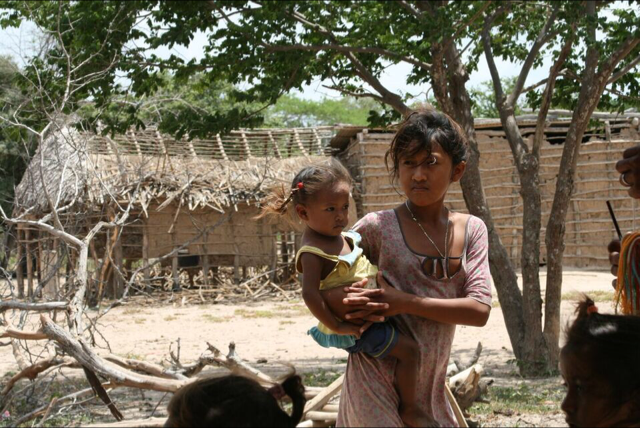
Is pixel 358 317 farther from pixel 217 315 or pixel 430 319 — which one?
pixel 217 315

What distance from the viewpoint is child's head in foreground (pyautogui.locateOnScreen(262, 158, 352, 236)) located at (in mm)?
2170

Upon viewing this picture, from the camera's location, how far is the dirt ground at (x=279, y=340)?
5584mm

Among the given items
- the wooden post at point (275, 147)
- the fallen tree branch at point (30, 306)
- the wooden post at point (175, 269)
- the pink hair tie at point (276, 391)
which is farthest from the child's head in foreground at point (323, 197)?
the wooden post at point (275, 147)

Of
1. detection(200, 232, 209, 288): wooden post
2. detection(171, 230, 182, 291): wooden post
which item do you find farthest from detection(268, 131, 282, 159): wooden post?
detection(171, 230, 182, 291): wooden post

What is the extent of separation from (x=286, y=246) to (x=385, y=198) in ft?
8.71

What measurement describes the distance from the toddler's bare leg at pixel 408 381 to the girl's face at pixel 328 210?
39 centimetres

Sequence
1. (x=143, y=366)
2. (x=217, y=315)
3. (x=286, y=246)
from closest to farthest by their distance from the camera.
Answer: (x=143, y=366)
(x=217, y=315)
(x=286, y=246)

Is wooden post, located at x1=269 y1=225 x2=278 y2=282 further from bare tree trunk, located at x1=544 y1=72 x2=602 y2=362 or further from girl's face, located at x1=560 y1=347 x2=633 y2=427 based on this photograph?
girl's face, located at x1=560 y1=347 x2=633 y2=427

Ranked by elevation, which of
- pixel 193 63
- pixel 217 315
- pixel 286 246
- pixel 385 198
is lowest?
pixel 217 315

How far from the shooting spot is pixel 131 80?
22.1 ft

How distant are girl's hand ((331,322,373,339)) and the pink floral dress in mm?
106

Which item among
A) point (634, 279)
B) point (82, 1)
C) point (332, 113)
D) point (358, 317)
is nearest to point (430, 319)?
point (358, 317)

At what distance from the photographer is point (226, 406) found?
143cm

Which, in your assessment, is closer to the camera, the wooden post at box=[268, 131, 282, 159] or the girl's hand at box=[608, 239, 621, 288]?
the girl's hand at box=[608, 239, 621, 288]
